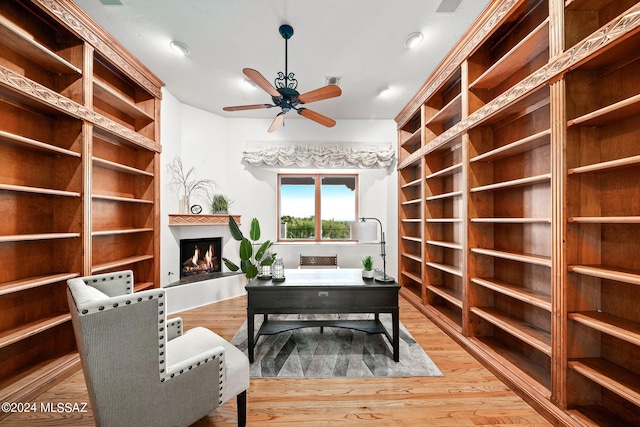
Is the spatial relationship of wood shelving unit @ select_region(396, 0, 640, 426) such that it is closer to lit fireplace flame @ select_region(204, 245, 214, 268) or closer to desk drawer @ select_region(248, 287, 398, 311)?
desk drawer @ select_region(248, 287, 398, 311)

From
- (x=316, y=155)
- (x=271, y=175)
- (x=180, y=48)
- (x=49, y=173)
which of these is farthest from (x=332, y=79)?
(x=49, y=173)

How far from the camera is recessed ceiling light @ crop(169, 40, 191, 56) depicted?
268cm

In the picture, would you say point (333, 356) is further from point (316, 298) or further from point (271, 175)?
point (271, 175)

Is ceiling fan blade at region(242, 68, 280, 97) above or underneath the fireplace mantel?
above

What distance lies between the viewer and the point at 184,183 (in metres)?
4.02

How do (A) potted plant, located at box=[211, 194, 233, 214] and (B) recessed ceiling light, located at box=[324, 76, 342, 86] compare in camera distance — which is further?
(A) potted plant, located at box=[211, 194, 233, 214]

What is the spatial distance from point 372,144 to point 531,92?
9.74 ft

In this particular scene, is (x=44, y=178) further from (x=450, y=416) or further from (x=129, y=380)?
(x=450, y=416)

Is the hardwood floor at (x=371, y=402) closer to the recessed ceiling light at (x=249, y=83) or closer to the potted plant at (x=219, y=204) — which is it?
the potted plant at (x=219, y=204)

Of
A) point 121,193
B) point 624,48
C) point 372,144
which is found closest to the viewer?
point 624,48

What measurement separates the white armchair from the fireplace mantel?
8.49ft

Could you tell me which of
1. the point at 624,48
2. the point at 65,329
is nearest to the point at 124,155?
the point at 65,329

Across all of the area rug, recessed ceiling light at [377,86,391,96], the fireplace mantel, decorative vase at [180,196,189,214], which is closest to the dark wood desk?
the area rug

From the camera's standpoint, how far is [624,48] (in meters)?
1.39
